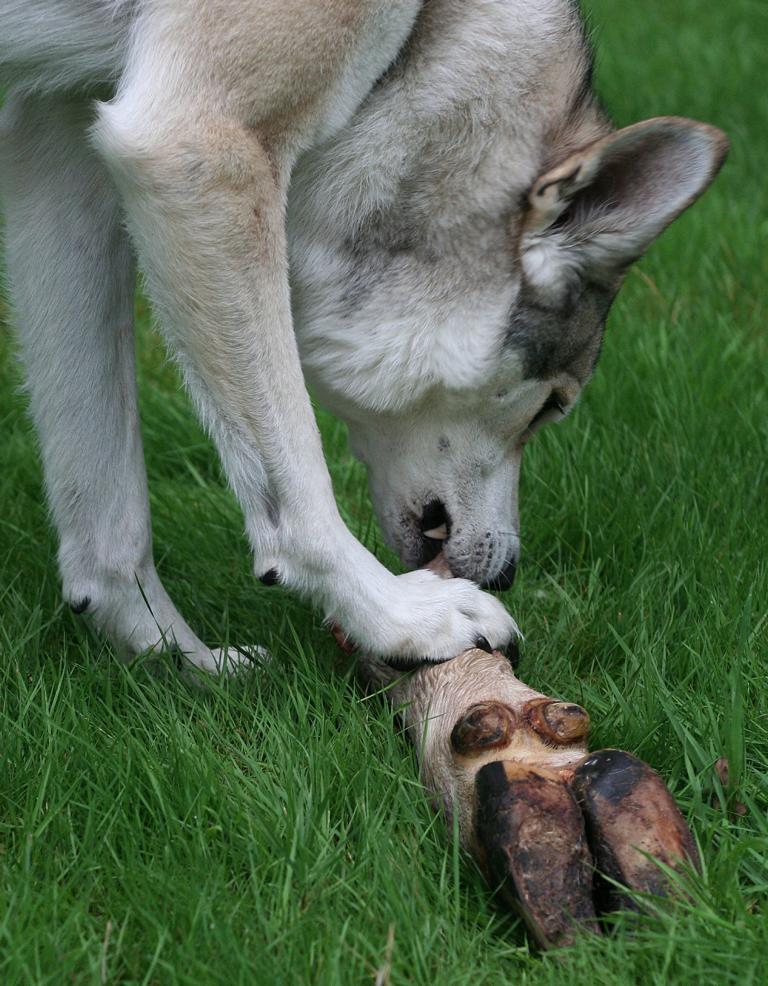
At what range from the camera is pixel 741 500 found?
3.79 metres

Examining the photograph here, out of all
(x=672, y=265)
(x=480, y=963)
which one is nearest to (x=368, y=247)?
(x=480, y=963)

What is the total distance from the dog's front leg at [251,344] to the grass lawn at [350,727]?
0.87ft

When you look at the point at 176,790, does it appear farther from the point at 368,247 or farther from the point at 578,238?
the point at 578,238

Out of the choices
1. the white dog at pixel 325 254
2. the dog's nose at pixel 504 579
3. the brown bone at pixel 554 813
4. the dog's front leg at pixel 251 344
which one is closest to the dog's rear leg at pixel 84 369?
the white dog at pixel 325 254

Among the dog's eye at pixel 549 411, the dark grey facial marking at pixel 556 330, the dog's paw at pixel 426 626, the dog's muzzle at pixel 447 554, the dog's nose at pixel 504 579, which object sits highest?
the dark grey facial marking at pixel 556 330

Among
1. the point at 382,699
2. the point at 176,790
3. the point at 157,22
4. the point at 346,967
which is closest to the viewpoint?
the point at 346,967

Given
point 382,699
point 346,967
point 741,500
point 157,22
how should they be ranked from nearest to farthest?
point 346,967
point 157,22
point 382,699
point 741,500

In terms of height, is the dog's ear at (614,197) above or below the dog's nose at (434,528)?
above

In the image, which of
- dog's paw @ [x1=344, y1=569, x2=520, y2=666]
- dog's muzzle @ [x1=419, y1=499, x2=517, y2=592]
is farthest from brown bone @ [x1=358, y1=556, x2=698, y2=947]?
dog's muzzle @ [x1=419, y1=499, x2=517, y2=592]

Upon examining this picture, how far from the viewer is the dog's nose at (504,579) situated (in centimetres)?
334

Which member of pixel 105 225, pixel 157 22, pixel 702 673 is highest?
pixel 157 22

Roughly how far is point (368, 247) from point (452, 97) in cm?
41

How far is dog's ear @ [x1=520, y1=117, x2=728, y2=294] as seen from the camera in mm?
2866

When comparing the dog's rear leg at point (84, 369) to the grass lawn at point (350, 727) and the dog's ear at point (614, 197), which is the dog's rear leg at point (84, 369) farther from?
the dog's ear at point (614, 197)
